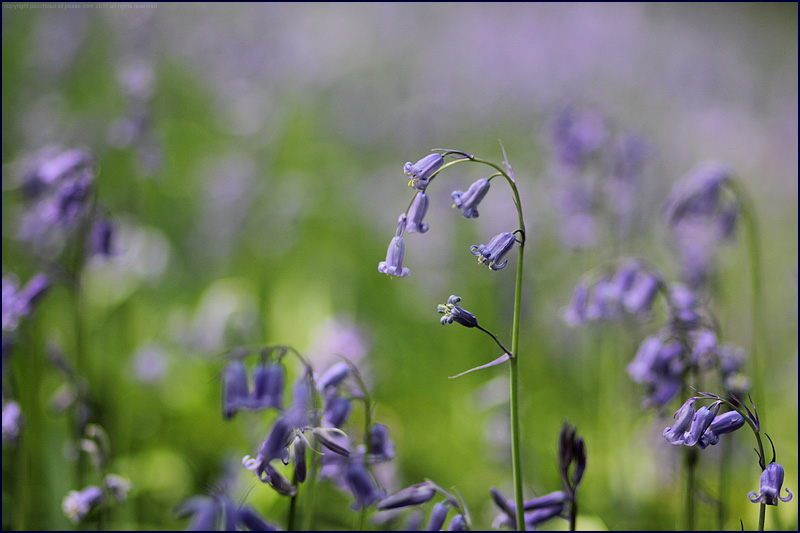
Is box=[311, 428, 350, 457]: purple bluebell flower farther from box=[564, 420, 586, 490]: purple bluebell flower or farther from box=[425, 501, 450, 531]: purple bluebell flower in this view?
box=[564, 420, 586, 490]: purple bluebell flower

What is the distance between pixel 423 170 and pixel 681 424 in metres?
0.82

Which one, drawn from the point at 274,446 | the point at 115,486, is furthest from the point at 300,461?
the point at 115,486

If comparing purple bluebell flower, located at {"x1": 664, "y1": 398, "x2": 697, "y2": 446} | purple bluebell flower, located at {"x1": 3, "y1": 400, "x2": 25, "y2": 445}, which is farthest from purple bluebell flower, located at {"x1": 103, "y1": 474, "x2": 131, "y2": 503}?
purple bluebell flower, located at {"x1": 664, "y1": 398, "x2": 697, "y2": 446}

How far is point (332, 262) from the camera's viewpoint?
15.1 feet

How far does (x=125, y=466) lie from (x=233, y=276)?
189 centimetres

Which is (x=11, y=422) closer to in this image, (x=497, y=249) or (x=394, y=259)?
(x=394, y=259)

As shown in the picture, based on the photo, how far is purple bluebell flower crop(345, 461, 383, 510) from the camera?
5.22 feet

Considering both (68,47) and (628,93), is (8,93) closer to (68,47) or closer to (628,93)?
(68,47)

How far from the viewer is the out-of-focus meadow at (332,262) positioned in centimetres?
290

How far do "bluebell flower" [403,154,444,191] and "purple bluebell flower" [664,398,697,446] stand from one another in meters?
0.77

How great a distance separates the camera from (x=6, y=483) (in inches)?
104

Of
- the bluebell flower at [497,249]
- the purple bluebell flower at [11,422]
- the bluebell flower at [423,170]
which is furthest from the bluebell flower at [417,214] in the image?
the purple bluebell flower at [11,422]

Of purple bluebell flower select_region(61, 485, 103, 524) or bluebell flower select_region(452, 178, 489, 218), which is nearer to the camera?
bluebell flower select_region(452, 178, 489, 218)

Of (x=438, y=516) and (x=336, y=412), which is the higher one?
(x=336, y=412)
